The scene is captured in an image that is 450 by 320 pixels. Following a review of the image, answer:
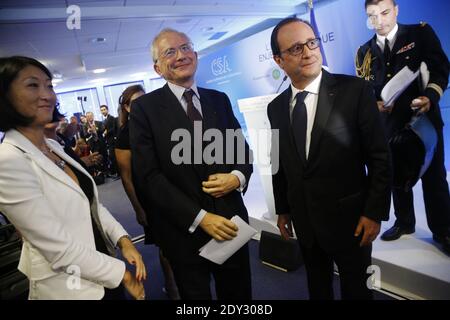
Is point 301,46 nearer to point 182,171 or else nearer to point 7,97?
point 182,171

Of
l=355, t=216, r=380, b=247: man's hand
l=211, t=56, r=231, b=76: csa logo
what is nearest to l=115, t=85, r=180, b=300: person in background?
l=355, t=216, r=380, b=247: man's hand

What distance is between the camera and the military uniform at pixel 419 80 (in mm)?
1656

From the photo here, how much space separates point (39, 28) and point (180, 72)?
3749mm

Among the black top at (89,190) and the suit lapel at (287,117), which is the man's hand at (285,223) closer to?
the suit lapel at (287,117)

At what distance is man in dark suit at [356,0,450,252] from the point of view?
1655mm

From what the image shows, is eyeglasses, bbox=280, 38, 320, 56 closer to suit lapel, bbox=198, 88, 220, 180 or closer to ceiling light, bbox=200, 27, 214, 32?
suit lapel, bbox=198, 88, 220, 180

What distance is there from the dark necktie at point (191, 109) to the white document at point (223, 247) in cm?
46

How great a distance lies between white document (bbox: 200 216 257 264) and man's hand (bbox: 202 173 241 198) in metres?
0.12

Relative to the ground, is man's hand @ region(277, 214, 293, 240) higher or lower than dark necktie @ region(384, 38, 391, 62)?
lower

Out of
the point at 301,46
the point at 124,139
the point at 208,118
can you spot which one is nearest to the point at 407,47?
the point at 301,46

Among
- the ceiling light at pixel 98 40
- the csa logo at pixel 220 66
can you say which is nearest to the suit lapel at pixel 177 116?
the csa logo at pixel 220 66

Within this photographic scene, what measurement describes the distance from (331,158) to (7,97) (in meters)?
Result: 1.13
